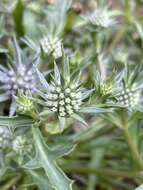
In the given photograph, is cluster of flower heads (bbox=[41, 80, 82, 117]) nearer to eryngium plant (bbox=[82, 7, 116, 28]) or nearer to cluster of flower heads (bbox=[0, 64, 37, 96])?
cluster of flower heads (bbox=[0, 64, 37, 96])

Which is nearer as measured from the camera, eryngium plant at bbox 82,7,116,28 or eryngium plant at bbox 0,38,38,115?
eryngium plant at bbox 0,38,38,115

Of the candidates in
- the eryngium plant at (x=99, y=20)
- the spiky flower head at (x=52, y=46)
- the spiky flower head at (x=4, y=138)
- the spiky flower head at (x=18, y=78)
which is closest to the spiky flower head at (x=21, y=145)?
the spiky flower head at (x=4, y=138)

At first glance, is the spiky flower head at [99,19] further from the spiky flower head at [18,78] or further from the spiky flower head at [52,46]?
the spiky flower head at [18,78]

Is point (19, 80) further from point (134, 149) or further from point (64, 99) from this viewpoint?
point (134, 149)

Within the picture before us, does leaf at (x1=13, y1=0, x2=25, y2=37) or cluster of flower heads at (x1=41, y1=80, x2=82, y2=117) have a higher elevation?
leaf at (x1=13, y1=0, x2=25, y2=37)

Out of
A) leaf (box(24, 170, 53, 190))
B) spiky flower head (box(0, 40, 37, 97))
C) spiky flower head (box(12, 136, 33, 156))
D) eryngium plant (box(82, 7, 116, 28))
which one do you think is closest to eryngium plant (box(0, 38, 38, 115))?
spiky flower head (box(0, 40, 37, 97))
